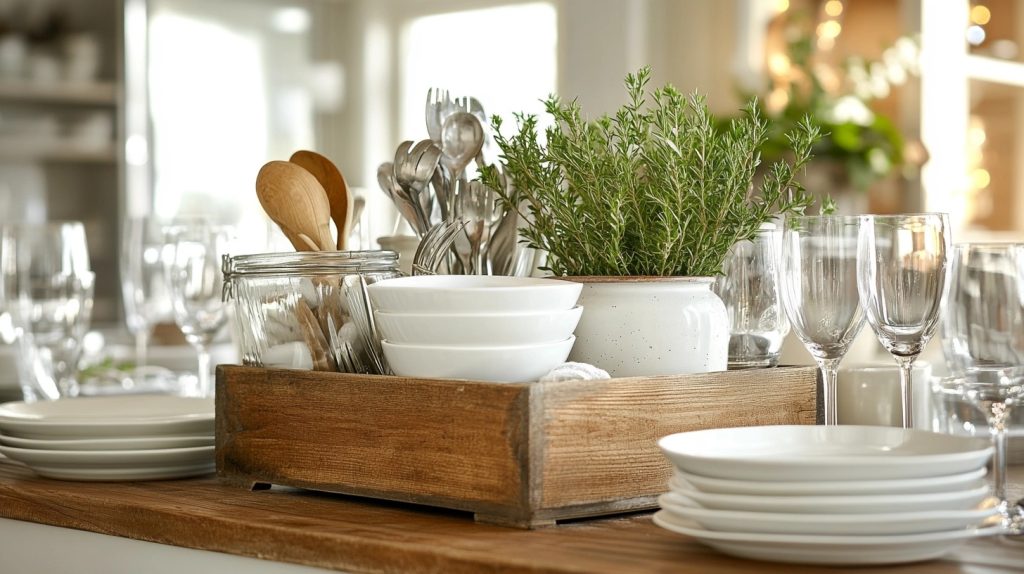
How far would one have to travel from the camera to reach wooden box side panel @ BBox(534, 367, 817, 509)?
0.78 m

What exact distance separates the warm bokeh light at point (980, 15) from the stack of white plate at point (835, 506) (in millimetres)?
3927

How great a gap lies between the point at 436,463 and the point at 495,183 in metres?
0.23

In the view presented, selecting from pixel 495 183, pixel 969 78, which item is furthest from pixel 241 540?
pixel 969 78

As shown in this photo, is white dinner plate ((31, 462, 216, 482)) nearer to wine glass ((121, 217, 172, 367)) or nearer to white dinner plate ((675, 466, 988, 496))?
white dinner plate ((675, 466, 988, 496))

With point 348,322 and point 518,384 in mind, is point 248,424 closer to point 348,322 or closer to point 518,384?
point 348,322

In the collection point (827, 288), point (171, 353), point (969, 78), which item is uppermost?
point (969, 78)

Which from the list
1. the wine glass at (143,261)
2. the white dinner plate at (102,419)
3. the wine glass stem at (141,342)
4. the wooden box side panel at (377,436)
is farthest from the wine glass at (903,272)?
the wine glass stem at (141,342)

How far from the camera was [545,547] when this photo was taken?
716mm

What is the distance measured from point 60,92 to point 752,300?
164 inches

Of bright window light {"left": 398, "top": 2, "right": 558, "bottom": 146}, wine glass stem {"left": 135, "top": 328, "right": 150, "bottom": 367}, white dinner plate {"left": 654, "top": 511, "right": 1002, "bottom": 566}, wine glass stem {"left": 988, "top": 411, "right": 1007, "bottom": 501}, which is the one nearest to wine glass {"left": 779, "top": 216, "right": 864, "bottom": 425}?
wine glass stem {"left": 988, "top": 411, "right": 1007, "bottom": 501}

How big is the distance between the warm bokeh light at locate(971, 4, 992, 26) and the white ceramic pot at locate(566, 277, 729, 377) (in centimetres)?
377

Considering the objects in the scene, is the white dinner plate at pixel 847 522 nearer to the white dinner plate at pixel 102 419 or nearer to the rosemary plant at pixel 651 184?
the rosemary plant at pixel 651 184

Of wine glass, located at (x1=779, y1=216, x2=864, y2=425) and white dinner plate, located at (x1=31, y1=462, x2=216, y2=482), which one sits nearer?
wine glass, located at (x1=779, y1=216, x2=864, y2=425)

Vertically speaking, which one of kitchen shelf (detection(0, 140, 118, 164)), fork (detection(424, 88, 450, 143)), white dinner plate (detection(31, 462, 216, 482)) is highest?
kitchen shelf (detection(0, 140, 118, 164))
